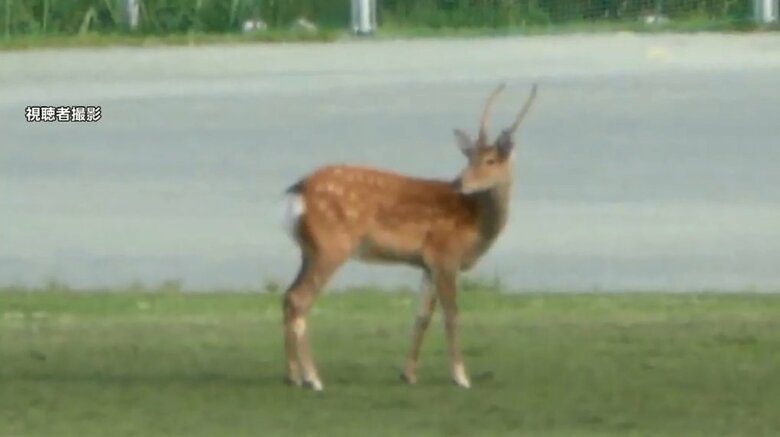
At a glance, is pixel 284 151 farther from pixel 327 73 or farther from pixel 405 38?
pixel 405 38

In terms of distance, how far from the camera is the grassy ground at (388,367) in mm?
9078

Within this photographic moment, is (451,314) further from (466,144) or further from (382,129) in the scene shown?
(382,129)

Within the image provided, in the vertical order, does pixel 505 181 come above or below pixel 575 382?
above

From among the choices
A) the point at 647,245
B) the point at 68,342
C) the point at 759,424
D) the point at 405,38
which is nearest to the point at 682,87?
the point at 405,38

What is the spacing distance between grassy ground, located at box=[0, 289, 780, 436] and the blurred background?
1.42m

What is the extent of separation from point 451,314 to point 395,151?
8531mm

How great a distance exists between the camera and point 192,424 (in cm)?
903

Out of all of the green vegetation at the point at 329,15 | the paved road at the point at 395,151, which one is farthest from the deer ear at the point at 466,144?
the green vegetation at the point at 329,15

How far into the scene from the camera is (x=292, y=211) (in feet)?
31.7

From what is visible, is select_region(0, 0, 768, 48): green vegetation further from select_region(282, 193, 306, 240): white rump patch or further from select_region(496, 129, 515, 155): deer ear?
select_region(282, 193, 306, 240): white rump patch

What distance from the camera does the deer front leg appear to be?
980 centimetres

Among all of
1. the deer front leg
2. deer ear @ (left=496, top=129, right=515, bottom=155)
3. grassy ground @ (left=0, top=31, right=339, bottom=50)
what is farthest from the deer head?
grassy ground @ (left=0, top=31, right=339, bottom=50)

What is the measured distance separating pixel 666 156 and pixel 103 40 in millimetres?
6492

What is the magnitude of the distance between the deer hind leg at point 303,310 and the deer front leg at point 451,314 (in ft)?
1.34
